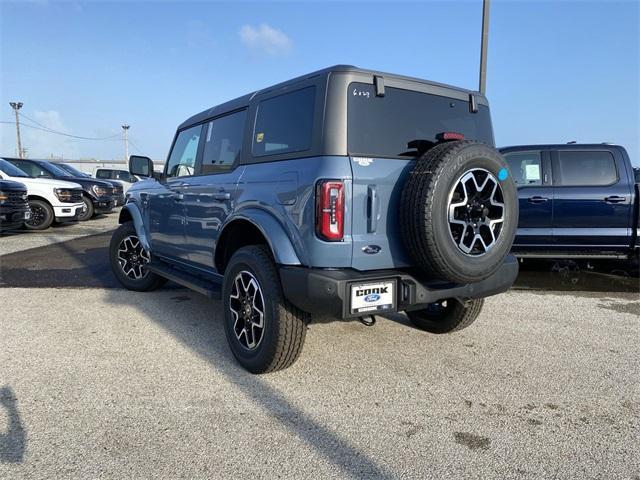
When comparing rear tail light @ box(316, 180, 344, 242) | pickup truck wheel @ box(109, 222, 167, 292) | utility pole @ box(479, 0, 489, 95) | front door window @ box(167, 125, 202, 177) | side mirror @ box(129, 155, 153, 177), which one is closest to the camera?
rear tail light @ box(316, 180, 344, 242)

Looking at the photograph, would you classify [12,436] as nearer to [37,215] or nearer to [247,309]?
[247,309]

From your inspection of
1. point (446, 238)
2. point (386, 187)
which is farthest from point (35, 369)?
point (446, 238)

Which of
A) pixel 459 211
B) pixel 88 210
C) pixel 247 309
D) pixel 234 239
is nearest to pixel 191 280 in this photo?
pixel 234 239

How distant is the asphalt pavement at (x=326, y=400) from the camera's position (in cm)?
221

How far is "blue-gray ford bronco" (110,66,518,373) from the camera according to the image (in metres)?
2.67

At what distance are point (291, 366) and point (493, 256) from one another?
162cm

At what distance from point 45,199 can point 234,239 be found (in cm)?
979

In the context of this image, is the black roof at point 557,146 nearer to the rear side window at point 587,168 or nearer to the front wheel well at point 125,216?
the rear side window at point 587,168

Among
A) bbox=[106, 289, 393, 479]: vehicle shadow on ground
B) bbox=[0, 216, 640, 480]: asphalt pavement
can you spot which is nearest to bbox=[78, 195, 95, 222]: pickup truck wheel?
bbox=[106, 289, 393, 479]: vehicle shadow on ground

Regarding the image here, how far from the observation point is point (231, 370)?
3.26 metres

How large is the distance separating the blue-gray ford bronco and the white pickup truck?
958 centimetres

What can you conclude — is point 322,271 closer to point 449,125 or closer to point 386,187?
point 386,187

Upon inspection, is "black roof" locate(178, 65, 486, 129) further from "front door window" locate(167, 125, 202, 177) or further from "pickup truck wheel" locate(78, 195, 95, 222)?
"pickup truck wheel" locate(78, 195, 95, 222)

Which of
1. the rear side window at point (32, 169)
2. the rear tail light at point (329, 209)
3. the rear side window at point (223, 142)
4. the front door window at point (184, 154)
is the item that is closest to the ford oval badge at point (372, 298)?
the rear tail light at point (329, 209)
